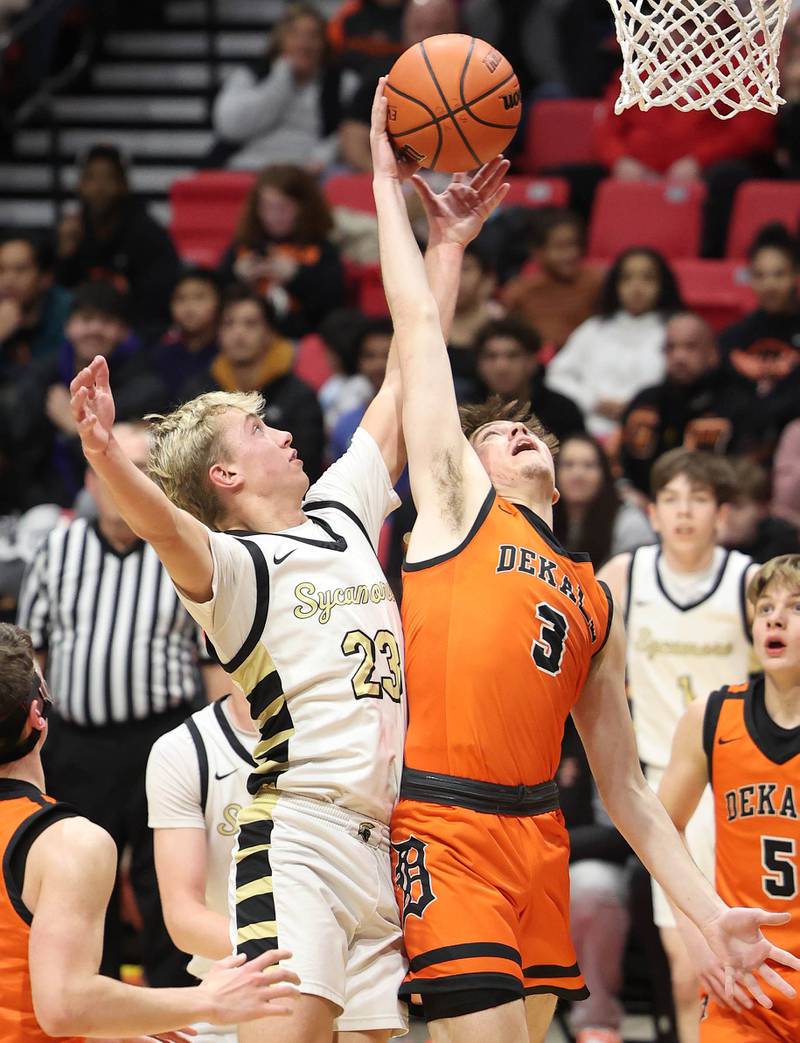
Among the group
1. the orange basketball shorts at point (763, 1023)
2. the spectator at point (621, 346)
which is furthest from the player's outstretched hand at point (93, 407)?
the spectator at point (621, 346)

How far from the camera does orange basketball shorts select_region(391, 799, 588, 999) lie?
3393 millimetres

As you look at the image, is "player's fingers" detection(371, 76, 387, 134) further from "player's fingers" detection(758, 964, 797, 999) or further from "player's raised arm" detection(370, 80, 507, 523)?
"player's fingers" detection(758, 964, 797, 999)

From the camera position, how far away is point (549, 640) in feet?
11.9

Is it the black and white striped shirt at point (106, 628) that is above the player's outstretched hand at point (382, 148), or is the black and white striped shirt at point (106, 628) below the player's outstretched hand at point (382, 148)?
below

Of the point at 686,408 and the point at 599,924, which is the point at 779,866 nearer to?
the point at 599,924

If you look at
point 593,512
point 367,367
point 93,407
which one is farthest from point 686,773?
point 367,367

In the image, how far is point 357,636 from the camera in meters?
3.58

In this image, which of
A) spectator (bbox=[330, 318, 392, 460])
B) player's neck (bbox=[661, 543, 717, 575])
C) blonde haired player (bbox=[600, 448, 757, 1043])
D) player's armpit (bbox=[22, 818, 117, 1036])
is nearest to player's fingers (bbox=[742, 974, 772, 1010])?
player's armpit (bbox=[22, 818, 117, 1036])

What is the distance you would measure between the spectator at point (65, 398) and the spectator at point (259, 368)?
15.4 inches

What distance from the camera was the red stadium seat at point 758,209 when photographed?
9.23 metres

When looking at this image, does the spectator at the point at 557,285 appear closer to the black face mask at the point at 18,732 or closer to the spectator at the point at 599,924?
the spectator at the point at 599,924

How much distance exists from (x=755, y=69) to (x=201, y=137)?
840 centimetres

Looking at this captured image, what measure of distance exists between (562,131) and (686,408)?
3455 millimetres

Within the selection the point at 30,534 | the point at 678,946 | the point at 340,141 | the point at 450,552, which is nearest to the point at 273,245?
the point at 340,141
